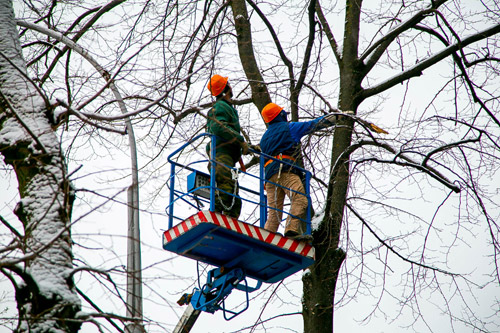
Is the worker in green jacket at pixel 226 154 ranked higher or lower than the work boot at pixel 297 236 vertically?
higher

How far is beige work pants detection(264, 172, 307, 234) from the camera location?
8375mm

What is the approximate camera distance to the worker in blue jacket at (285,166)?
8.38 metres

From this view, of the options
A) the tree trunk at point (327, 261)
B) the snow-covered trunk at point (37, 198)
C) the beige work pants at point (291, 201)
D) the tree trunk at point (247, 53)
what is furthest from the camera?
the tree trunk at point (247, 53)

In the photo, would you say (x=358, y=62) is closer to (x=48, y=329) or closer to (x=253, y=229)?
(x=253, y=229)

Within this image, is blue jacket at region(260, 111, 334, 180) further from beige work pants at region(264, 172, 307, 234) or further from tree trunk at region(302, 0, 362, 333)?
tree trunk at region(302, 0, 362, 333)

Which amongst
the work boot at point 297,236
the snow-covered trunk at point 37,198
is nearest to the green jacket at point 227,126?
the work boot at point 297,236

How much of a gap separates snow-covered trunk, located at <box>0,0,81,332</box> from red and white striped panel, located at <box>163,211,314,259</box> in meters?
1.52

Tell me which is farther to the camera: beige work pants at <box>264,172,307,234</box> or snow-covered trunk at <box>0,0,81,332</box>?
beige work pants at <box>264,172,307,234</box>

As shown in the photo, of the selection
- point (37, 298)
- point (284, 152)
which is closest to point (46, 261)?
point (37, 298)

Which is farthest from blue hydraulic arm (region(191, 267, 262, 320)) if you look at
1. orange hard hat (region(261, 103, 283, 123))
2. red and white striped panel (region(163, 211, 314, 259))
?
orange hard hat (region(261, 103, 283, 123))

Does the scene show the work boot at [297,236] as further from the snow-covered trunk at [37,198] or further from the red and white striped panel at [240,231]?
the snow-covered trunk at [37,198]

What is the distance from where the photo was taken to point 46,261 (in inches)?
228

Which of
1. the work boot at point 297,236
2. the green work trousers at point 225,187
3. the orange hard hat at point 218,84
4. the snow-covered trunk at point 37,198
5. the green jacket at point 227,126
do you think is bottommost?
the snow-covered trunk at point 37,198

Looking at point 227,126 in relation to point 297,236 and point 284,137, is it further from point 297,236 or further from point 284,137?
point 297,236
